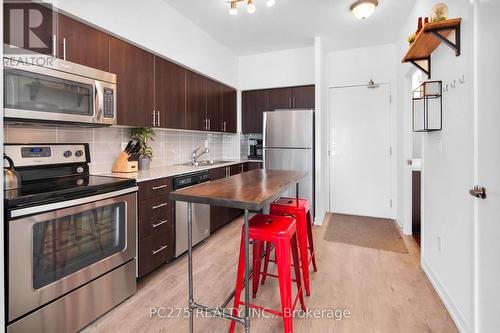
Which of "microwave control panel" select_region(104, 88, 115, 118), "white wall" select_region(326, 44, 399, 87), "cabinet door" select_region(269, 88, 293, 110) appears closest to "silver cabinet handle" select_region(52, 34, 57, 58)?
"microwave control panel" select_region(104, 88, 115, 118)

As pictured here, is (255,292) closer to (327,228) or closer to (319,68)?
(327,228)

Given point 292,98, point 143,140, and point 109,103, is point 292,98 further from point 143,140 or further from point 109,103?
point 109,103

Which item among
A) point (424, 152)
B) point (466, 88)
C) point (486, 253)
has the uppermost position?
point (466, 88)

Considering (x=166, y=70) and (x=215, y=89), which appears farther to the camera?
(x=215, y=89)

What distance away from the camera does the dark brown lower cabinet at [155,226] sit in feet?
7.28

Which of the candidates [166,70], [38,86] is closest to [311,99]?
[166,70]

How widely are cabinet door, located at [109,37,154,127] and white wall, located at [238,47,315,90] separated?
217 cm

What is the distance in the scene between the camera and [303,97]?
418cm

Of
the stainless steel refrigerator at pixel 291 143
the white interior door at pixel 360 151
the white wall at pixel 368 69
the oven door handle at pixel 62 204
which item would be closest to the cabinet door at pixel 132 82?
the oven door handle at pixel 62 204

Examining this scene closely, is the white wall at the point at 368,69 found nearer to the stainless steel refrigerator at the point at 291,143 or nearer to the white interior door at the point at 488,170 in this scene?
the stainless steel refrigerator at the point at 291,143

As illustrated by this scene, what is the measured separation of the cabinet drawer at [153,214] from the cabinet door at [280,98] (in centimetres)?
257

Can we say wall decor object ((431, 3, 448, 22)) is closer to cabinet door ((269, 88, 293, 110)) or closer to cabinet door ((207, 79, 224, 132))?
cabinet door ((269, 88, 293, 110))

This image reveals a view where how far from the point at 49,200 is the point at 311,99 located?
3.60 metres

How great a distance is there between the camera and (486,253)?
1.37 meters
